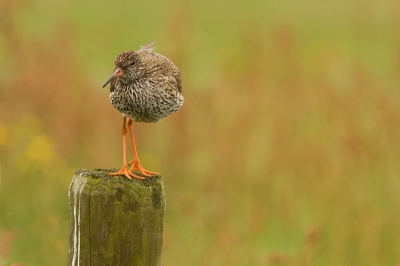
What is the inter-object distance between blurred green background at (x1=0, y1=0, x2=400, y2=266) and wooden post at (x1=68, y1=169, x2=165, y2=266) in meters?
2.08

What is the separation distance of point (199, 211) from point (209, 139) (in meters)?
1.56

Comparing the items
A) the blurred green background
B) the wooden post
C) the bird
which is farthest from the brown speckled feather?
the wooden post

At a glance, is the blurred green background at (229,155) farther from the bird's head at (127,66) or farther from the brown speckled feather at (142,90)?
the bird's head at (127,66)

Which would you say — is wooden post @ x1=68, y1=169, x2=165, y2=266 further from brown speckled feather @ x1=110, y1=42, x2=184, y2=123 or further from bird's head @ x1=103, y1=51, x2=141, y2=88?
bird's head @ x1=103, y1=51, x2=141, y2=88

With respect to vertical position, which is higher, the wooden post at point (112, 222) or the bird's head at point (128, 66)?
the bird's head at point (128, 66)

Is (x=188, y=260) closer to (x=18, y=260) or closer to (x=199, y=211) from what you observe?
(x=199, y=211)

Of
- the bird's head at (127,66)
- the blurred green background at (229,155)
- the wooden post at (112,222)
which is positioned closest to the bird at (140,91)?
the bird's head at (127,66)

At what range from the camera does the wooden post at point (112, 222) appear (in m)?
3.05

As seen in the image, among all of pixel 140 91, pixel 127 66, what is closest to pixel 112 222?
pixel 140 91

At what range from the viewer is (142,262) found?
3.09m

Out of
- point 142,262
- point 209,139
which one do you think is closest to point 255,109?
point 209,139

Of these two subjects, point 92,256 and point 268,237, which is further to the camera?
point 268,237

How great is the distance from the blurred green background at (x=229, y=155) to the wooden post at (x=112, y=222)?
2083 millimetres

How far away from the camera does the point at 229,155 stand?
7469mm
